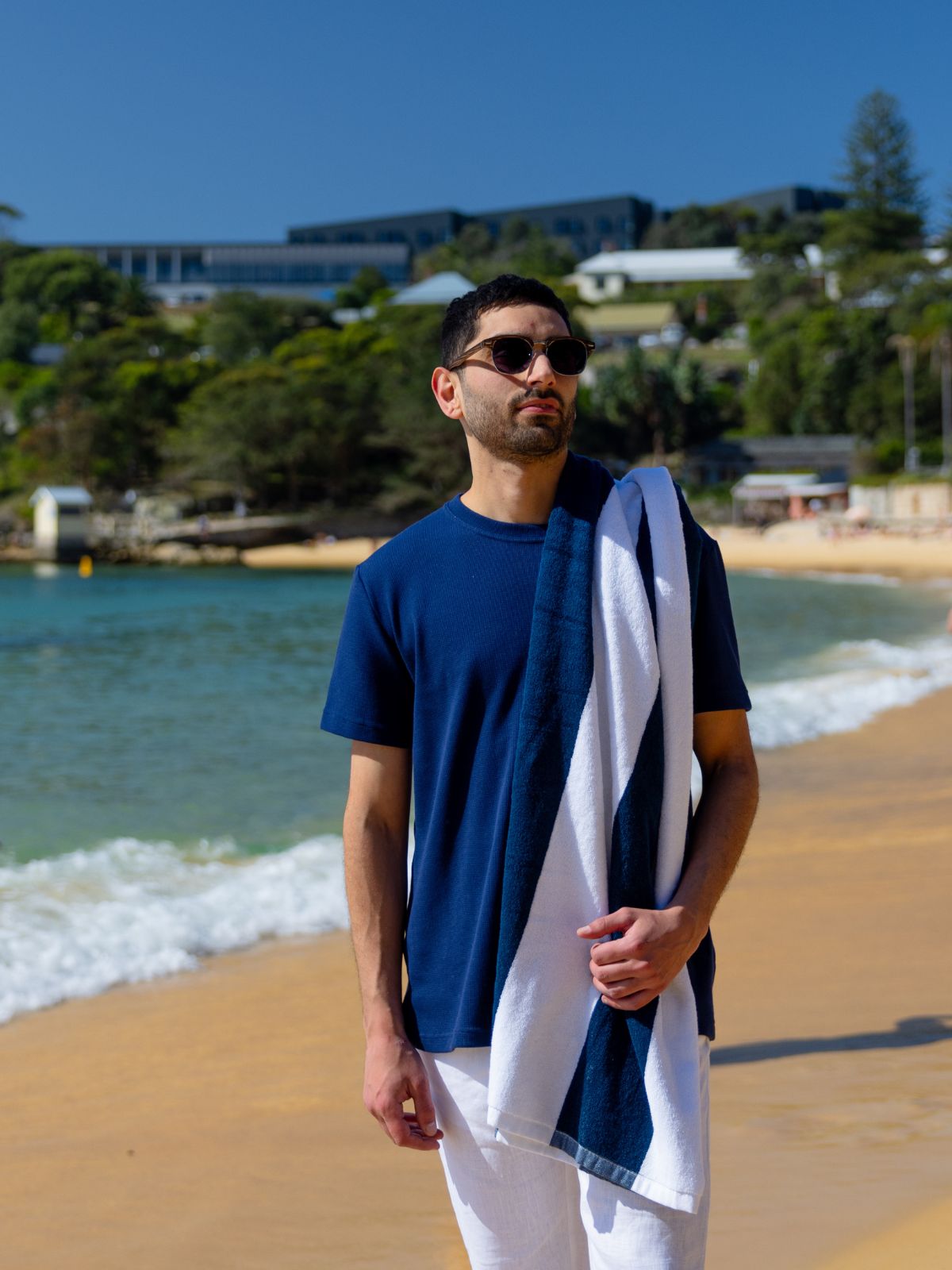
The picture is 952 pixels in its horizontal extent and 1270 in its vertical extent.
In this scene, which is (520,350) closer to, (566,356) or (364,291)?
(566,356)

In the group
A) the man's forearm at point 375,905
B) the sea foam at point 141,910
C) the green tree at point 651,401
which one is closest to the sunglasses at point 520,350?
the man's forearm at point 375,905

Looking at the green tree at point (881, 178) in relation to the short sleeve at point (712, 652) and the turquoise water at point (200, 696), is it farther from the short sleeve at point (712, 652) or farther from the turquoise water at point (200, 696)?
the short sleeve at point (712, 652)

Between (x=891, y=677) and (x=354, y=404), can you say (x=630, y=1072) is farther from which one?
(x=354, y=404)

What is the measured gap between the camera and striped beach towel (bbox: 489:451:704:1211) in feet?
5.32

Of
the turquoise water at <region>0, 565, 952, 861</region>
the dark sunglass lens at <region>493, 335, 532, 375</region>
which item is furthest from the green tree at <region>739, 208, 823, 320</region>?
the dark sunglass lens at <region>493, 335, 532, 375</region>

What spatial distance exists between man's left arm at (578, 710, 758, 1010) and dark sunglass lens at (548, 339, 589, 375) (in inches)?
20.1

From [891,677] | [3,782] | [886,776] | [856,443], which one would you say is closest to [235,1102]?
[886,776]

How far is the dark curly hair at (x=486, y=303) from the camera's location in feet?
5.92

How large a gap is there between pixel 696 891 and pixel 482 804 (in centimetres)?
29

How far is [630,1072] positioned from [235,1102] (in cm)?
257

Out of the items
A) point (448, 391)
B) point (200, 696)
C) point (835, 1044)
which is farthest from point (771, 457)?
point (448, 391)

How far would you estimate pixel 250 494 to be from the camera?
61594 millimetres

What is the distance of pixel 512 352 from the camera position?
69.7 inches

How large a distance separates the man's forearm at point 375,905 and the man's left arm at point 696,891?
0.29 meters
